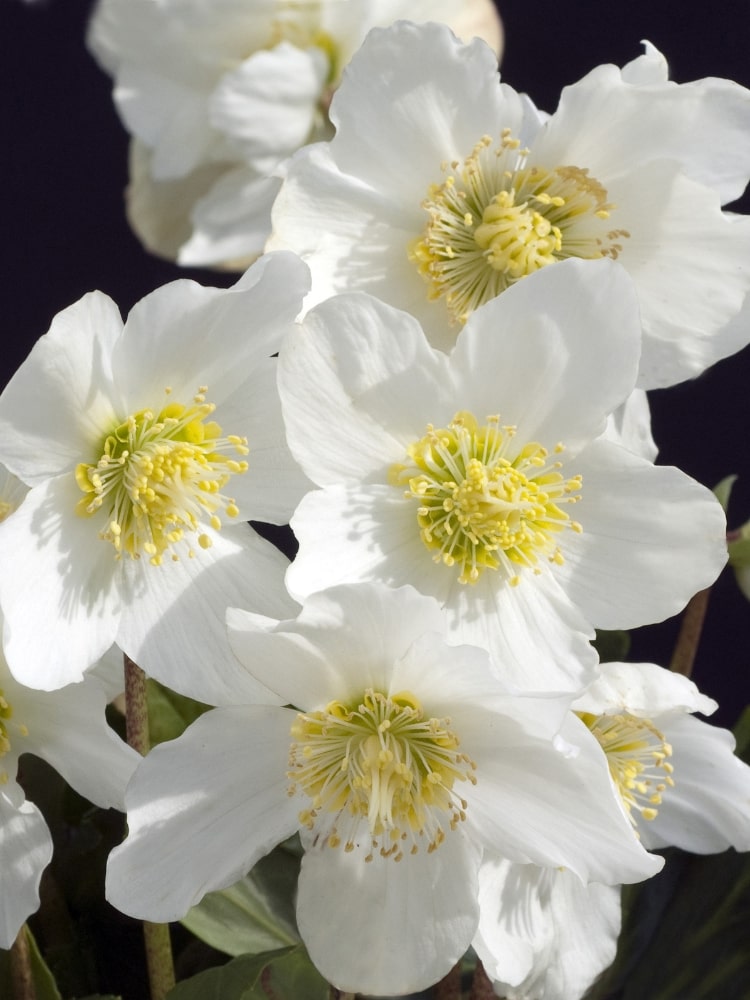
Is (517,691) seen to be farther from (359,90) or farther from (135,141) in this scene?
(135,141)

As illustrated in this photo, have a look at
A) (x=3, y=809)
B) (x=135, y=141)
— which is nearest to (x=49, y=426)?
(x=3, y=809)

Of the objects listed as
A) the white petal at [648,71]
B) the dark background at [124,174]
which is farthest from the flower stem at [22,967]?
the dark background at [124,174]

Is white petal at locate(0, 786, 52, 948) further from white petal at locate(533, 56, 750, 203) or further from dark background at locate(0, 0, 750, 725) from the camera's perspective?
dark background at locate(0, 0, 750, 725)

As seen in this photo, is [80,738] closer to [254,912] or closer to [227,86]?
[254,912]

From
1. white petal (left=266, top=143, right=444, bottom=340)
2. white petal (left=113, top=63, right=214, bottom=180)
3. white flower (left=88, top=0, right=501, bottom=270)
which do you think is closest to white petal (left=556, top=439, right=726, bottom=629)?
white petal (left=266, top=143, right=444, bottom=340)

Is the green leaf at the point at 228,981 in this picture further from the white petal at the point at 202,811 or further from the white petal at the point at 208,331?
the white petal at the point at 208,331

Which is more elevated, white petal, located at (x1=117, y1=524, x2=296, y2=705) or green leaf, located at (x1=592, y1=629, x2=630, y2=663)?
white petal, located at (x1=117, y1=524, x2=296, y2=705)
